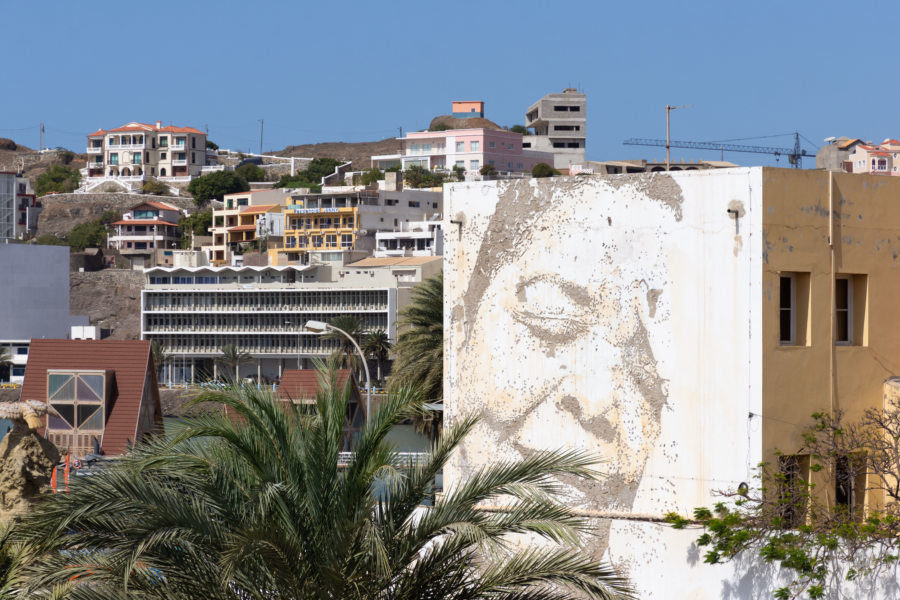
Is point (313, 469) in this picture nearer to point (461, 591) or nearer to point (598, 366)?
point (461, 591)

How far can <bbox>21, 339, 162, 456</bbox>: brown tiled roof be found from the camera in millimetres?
56466

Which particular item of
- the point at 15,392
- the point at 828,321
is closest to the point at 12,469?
the point at 828,321

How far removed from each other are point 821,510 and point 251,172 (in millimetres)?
185681

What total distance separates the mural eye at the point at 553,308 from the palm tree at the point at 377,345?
8736 centimetres

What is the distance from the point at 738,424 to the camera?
526 inches

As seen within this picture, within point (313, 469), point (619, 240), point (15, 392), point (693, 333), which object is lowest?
point (15, 392)

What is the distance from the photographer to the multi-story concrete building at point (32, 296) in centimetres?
11719

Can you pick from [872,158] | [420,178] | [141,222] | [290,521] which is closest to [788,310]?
[290,521]

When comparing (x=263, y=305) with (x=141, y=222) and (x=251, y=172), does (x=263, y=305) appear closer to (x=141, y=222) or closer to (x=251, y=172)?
(x=141, y=222)

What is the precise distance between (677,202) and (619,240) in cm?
77

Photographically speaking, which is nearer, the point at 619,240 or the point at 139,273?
the point at 619,240

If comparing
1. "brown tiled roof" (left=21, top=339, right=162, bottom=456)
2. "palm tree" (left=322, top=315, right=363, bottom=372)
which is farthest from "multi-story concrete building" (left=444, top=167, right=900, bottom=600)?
"palm tree" (left=322, top=315, right=363, bottom=372)

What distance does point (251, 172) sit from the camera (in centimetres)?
19488

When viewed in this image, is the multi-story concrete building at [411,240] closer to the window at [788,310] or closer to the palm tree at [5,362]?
the palm tree at [5,362]
